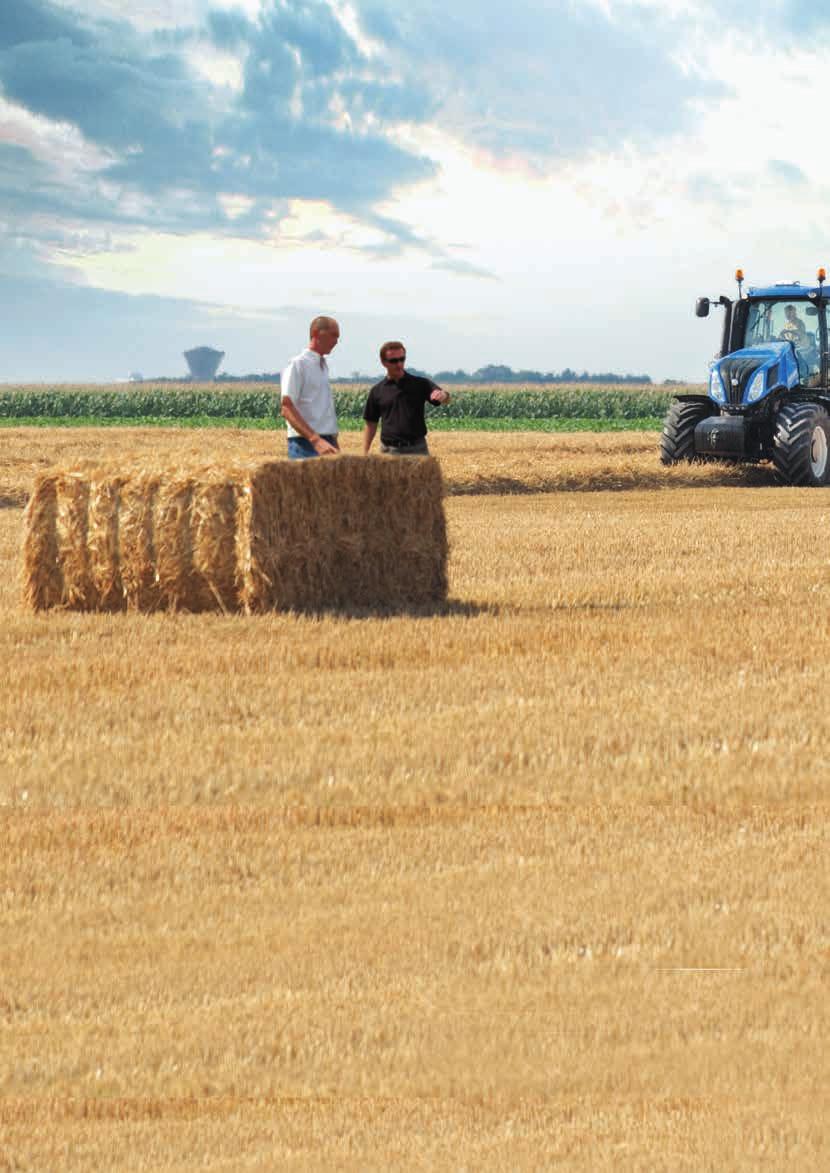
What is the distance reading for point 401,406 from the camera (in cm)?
1292

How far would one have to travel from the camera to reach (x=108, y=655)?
10.5 meters

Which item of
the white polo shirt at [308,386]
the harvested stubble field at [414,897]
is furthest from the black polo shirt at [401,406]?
the harvested stubble field at [414,897]

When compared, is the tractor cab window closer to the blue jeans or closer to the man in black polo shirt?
the man in black polo shirt

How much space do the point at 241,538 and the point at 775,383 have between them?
1442cm

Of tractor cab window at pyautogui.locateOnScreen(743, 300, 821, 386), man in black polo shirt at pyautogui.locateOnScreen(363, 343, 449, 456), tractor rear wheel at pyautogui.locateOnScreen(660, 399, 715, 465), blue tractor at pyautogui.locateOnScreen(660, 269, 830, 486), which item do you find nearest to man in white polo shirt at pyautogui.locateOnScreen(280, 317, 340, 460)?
man in black polo shirt at pyautogui.locateOnScreen(363, 343, 449, 456)

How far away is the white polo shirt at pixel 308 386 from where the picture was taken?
11594mm

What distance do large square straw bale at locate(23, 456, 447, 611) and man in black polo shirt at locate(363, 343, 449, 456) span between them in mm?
322

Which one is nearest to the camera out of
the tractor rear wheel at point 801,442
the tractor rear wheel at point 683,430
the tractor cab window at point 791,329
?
the tractor rear wheel at point 801,442

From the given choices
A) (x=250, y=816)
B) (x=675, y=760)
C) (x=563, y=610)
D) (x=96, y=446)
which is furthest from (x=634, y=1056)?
(x=96, y=446)

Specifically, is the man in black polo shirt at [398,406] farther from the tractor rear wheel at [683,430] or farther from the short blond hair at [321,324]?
the tractor rear wheel at [683,430]

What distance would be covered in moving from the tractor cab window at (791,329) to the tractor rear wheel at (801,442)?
0.62 m

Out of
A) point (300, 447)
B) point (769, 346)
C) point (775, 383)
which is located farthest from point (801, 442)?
point (300, 447)

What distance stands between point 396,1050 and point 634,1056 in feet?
2.03

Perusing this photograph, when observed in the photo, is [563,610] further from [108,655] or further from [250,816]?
[250,816]
